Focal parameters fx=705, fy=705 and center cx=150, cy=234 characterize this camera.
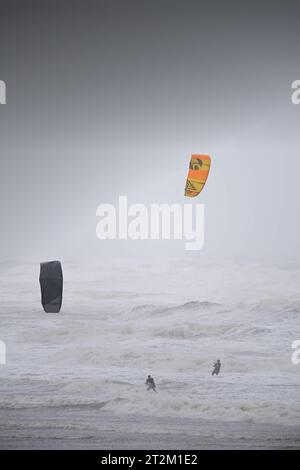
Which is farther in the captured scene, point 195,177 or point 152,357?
point 195,177

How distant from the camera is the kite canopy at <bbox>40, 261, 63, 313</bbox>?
392cm

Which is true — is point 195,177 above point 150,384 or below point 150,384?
above

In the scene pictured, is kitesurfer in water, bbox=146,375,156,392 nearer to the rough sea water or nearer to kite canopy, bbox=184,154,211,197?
the rough sea water

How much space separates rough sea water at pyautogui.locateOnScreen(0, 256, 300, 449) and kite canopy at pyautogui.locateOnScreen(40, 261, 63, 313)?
0.04 m

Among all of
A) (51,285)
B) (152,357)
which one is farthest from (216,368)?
(51,285)

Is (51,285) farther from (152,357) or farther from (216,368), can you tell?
(216,368)

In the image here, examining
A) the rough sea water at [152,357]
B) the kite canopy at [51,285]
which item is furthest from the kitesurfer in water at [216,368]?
the kite canopy at [51,285]

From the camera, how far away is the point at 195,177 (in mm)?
3971

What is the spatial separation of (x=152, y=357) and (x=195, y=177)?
3.38ft

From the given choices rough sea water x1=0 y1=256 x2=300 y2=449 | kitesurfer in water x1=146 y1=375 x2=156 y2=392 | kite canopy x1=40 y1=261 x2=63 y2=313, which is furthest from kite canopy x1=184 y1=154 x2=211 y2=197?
kitesurfer in water x1=146 y1=375 x2=156 y2=392

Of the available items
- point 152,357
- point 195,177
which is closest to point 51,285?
point 152,357

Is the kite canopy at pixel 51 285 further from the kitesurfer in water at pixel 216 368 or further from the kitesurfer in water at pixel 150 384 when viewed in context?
the kitesurfer in water at pixel 216 368

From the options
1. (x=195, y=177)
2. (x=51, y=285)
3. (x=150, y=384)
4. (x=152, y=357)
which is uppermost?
(x=195, y=177)

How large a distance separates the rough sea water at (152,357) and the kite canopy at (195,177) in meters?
0.37
